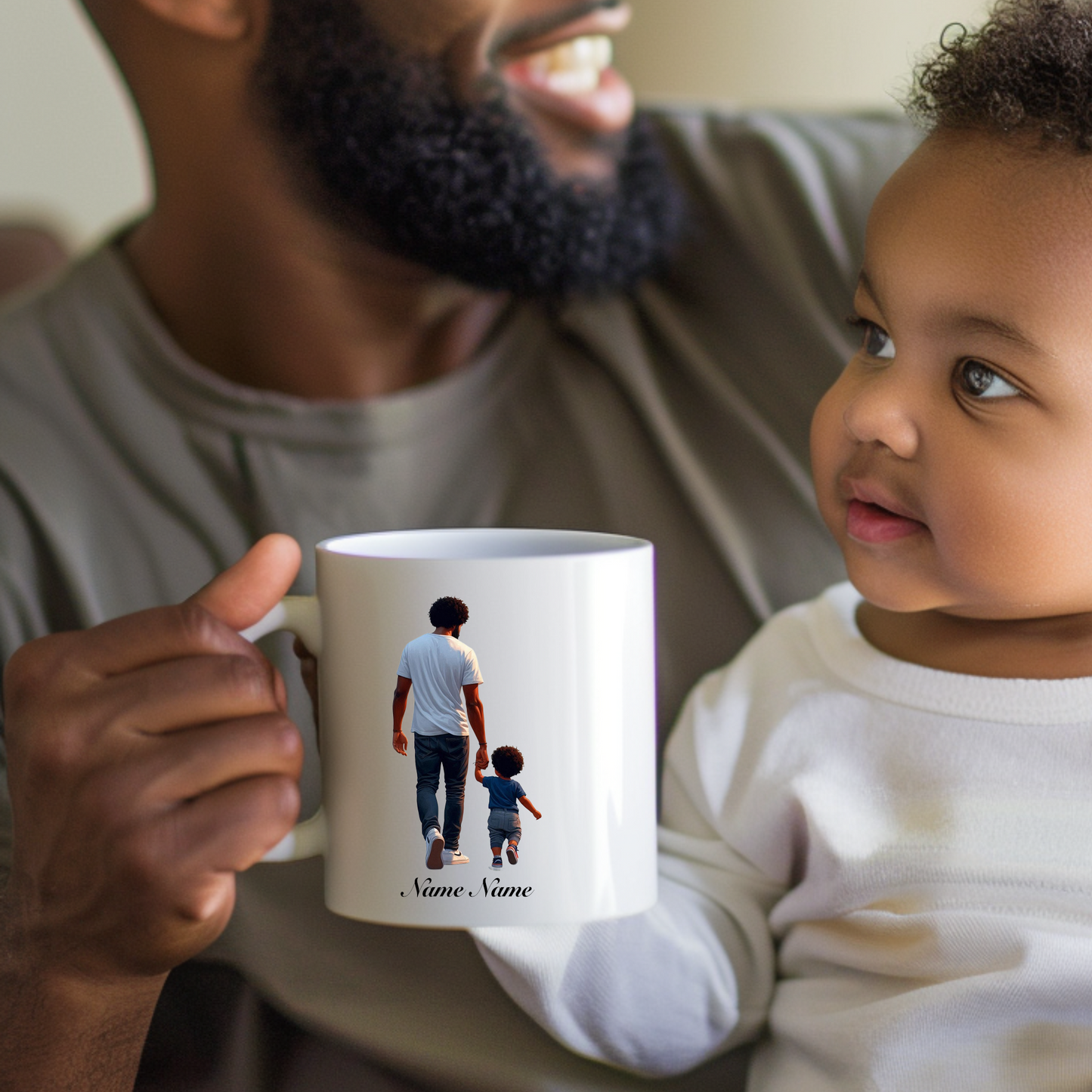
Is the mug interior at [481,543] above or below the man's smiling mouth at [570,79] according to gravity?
below

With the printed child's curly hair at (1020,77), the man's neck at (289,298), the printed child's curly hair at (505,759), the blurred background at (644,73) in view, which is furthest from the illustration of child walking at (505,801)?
the blurred background at (644,73)

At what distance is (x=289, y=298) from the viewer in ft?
3.93

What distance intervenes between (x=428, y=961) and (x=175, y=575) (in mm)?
369

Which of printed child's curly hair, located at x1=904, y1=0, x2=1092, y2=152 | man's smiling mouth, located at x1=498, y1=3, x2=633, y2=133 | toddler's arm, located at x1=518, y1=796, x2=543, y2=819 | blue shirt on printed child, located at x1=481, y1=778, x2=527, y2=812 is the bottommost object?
toddler's arm, located at x1=518, y1=796, x2=543, y2=819

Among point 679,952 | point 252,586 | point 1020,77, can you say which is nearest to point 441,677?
point 252,586

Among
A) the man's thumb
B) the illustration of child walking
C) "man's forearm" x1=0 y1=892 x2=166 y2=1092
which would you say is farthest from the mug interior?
"man's forearm" x1=0 y1=892 x2=166 y2=1092

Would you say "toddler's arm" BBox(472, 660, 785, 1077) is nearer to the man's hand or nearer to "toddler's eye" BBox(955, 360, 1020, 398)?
the man's hand

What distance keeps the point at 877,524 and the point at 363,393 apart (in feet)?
1.97

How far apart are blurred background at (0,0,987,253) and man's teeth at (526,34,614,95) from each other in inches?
19.2

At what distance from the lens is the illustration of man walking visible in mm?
593

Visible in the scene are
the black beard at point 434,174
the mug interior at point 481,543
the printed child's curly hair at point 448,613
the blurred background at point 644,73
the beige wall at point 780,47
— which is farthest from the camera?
the beige wall at point 780,47

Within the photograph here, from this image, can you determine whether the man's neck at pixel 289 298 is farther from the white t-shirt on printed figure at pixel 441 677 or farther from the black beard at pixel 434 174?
the white t-shirt on printed figure at pixel 441 677

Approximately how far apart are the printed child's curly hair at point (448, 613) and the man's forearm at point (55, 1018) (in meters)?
0.31

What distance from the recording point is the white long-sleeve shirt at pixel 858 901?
71 centimetres
